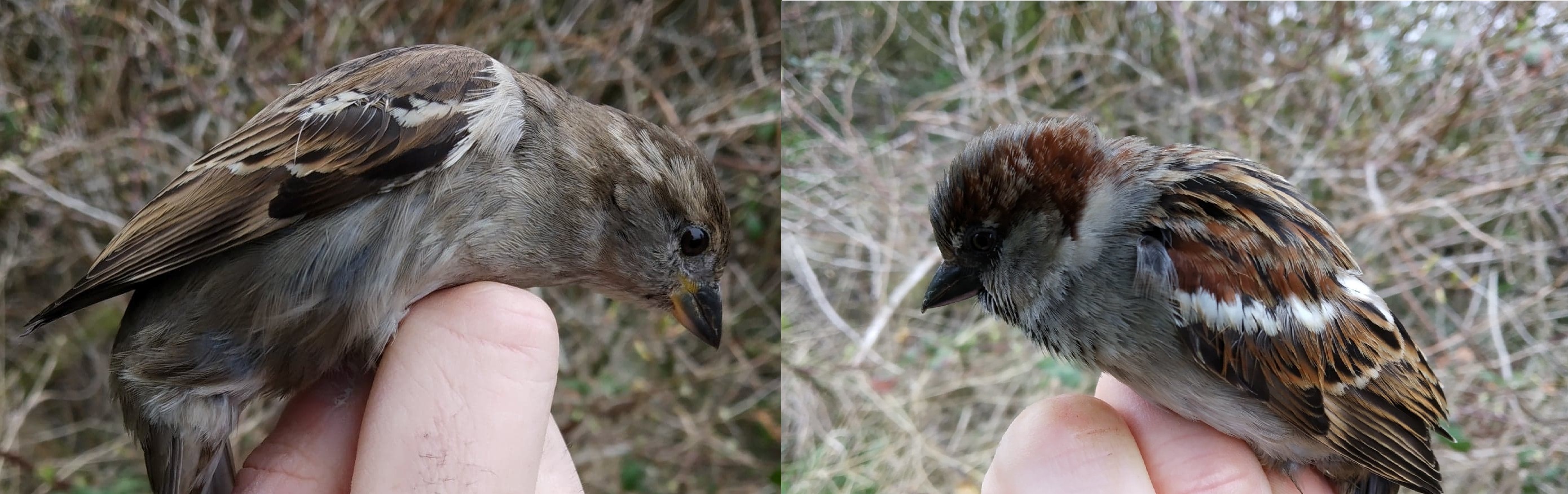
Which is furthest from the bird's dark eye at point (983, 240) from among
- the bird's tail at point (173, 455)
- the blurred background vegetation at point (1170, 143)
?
the bird's tail at point (173, 455)

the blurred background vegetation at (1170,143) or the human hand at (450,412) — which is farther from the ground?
the human hand at (450,412)

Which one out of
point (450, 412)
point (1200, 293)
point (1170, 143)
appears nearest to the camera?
point (450, 412)

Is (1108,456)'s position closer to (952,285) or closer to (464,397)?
(952,285)

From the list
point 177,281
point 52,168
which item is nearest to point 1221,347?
point 177,281

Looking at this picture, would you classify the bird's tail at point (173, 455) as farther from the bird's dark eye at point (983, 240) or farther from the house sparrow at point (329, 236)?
the bird's dark eye at point (983, 240)

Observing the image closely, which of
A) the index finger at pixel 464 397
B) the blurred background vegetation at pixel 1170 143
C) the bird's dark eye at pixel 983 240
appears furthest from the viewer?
the blurred background vegetation at pixel 1170 143

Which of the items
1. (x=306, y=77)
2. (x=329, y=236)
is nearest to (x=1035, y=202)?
(x=329, y=236)

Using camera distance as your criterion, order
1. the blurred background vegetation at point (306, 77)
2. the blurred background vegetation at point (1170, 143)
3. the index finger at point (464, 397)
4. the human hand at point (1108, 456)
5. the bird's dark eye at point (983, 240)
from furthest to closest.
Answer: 1. the blurred background vegetation at point (306, 77)
2. the blurred background vegetation at point (1170, 143)
3. the bird's dark eye at point (983, 240)
4. the human hand at point (1108, 456)
5. the index finger at point (464, 397)

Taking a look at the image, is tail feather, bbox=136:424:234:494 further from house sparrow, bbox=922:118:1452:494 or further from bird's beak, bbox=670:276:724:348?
house sparrow, bbox=922:118:1452:494
